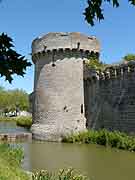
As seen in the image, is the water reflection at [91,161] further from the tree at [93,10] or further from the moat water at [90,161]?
the tree at [93,10]

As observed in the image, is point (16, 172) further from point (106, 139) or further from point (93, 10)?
point (106, 139)

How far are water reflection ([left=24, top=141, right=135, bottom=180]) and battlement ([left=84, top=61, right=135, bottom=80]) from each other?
4.90 m

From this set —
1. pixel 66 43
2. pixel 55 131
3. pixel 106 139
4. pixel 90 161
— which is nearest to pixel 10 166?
pixel 90 161

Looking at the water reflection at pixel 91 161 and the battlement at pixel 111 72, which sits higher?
the battlement at pixel 111 72

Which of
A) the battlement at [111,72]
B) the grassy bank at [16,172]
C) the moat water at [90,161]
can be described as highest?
the battlement at [111,72]

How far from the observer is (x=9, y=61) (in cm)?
259

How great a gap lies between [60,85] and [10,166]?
1502 centimetres

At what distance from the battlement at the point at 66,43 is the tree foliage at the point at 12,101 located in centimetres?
5084

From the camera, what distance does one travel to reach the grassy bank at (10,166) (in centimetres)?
798

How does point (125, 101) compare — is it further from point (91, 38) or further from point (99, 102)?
point (91, 38)

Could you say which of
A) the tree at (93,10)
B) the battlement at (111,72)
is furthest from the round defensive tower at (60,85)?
the tree at (93,10)

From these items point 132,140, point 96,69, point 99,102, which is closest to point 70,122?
point 99,102

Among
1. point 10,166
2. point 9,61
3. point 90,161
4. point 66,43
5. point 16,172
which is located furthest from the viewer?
point 66,43

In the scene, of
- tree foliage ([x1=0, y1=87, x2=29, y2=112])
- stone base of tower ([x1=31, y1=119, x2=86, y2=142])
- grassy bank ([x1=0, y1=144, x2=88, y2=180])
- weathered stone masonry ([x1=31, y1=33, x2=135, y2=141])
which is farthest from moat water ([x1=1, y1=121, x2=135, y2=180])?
tree foliage ([x1=0, y1=87, x2=29, y2=112])
